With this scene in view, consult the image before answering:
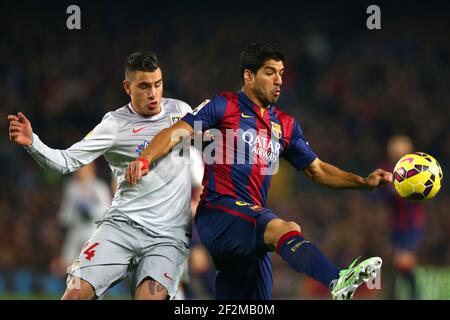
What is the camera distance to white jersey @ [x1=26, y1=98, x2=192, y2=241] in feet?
18.8

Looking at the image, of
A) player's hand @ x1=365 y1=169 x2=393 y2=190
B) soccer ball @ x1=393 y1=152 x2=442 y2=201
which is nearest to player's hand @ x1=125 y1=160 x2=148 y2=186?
player's hand @ x1=365 y1=169 x2=393 y2=190

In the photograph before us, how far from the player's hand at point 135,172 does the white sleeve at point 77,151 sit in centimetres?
51

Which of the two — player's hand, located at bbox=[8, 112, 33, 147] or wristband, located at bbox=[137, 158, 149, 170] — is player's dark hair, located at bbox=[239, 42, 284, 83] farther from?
player's hand, located at bbox=[8, 112, 33, 147]

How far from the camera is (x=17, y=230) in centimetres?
1373

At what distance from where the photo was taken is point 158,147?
557cm

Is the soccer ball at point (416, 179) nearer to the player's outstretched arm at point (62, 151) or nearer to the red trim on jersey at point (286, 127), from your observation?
the red trim on jersey at point (286, 127)

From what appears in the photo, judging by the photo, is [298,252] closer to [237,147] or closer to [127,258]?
[237,147]

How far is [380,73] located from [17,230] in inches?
308

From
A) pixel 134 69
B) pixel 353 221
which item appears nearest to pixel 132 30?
pixel 353 221

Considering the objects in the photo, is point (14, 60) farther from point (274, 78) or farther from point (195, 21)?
point (274, 78)

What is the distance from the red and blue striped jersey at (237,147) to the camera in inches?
232
